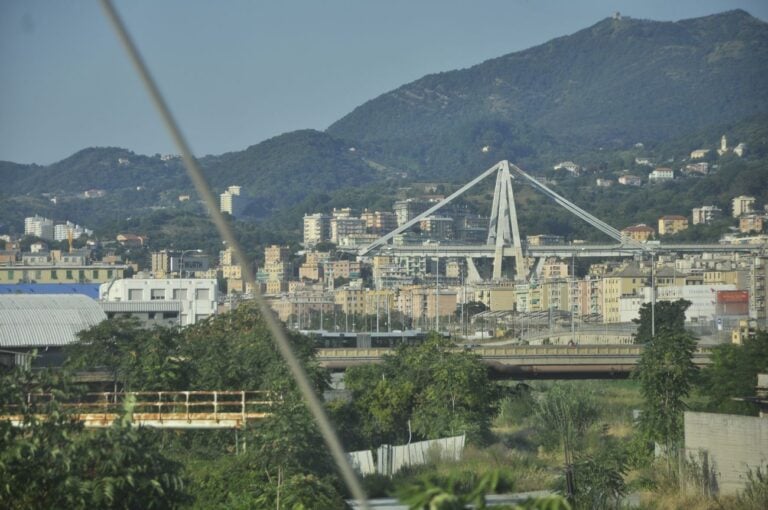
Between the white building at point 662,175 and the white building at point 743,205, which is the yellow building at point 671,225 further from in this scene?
the white building at point 662,175

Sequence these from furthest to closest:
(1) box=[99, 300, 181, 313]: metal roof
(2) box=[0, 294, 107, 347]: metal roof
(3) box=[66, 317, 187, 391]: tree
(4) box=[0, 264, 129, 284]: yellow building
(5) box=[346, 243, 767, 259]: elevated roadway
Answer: (5) box=[346, 243, 767, 259]: elevated roadway < (4) box=[0, 264, 129, 284]: yellow building < (1) box=[99, 300, 181, 313]: metal roof < (2) box=[0, 294, 107, 347]: metal roof < (3) box=[66, 317, 187, 391]: tree

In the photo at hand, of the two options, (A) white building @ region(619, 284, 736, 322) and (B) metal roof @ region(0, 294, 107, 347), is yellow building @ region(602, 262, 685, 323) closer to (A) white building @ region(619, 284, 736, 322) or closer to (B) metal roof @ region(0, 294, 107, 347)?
(A) white building @ region(619, 284, 736, 322)

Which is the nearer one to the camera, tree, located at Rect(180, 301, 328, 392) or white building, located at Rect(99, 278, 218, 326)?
tree, located at Rect(180, 301, 328, 392)

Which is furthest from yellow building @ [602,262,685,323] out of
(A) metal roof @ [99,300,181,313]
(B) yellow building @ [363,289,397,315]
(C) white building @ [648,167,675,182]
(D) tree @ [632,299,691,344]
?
(C) white building @ [648,167,675,182]

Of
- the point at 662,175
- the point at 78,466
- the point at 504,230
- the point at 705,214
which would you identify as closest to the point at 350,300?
the point at 504,230

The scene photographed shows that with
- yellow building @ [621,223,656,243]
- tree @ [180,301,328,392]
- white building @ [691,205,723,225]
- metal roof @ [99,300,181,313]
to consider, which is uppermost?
white building @ [691,205,723,225]

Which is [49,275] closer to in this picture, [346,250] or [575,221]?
[346,250]

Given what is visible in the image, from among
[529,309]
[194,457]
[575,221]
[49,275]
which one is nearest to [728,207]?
[575,221]
